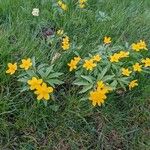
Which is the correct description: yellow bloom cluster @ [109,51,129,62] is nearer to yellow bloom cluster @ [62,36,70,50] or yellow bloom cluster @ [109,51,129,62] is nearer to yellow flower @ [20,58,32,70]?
yellow bloom cluster @ [62,36,70,50]

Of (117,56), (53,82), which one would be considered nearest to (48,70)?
(53,82)

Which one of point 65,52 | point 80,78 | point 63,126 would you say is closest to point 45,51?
point 65,52

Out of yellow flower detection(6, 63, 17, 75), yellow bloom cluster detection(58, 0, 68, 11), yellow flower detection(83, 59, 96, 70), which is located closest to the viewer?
yellow flower detection(6, 63, 17, 75)

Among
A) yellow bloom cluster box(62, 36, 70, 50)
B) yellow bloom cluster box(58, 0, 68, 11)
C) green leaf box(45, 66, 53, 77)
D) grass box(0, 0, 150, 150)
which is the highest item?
yellow bloom cluster box(58, 0, 68, 11)

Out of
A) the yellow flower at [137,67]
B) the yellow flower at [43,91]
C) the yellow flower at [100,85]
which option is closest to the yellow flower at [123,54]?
the yellow flower at [137,67]

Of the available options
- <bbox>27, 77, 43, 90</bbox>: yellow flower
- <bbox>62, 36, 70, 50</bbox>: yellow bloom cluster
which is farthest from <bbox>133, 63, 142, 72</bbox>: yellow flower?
<bbox>27, 77, 43, 90</bbox>: yellow flower

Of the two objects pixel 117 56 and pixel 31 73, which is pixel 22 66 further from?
pixel 117 56

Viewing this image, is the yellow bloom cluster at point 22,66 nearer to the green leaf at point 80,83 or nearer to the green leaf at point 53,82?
the green leaf at point 53,82
